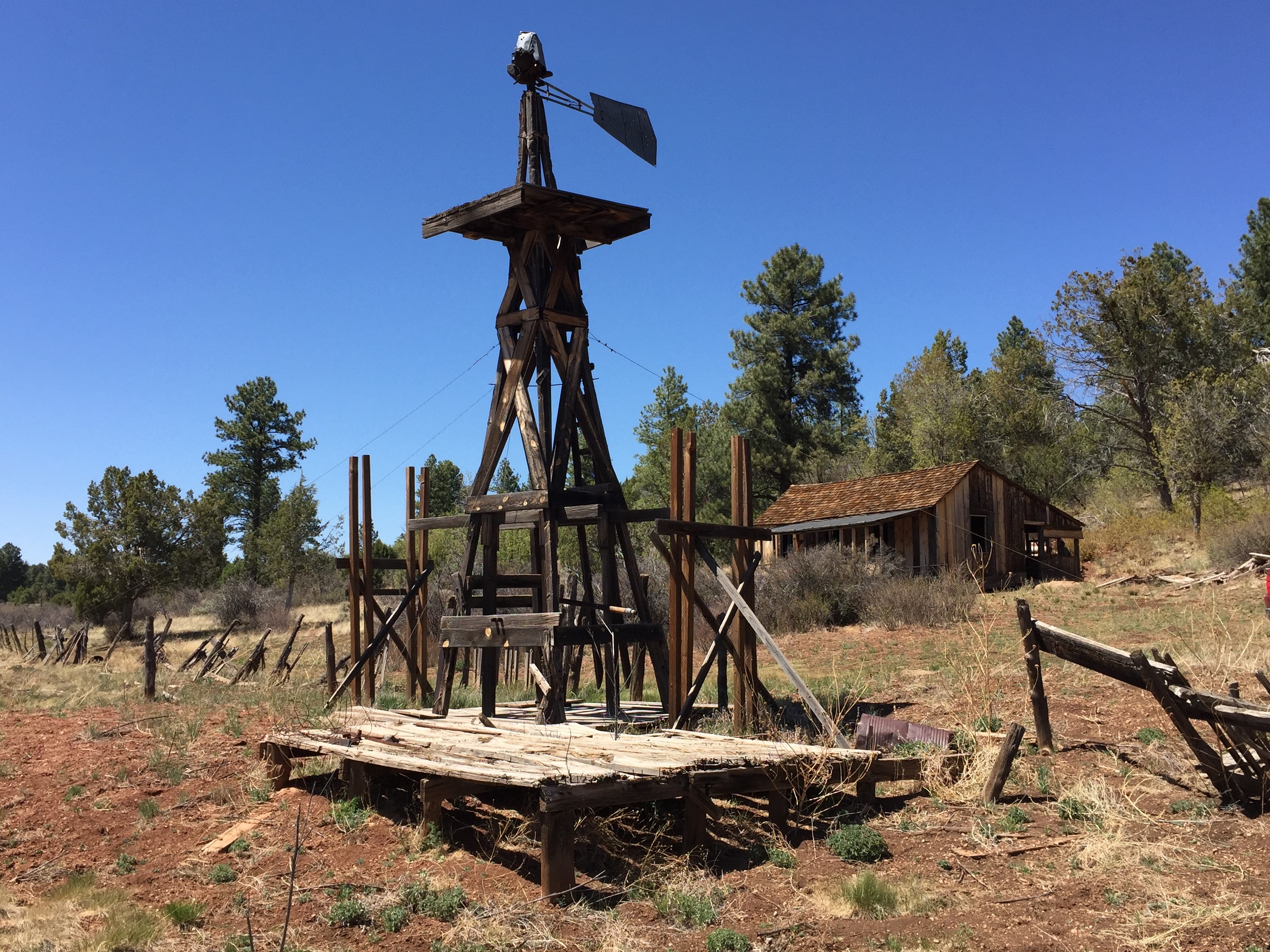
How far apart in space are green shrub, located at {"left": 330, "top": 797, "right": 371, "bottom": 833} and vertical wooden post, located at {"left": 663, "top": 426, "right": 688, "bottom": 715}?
314cm

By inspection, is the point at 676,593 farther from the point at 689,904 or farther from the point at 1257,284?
the point at 1257,284

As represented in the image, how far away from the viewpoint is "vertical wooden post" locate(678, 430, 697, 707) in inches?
399

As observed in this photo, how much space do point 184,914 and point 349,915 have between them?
1.24 meters

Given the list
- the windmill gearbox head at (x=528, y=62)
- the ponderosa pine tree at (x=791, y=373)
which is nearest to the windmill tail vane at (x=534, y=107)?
the windmill gearbox head at (x=528, y=62)

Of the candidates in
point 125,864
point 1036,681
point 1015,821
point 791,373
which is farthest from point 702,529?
point 791,373

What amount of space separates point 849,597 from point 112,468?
3173cm

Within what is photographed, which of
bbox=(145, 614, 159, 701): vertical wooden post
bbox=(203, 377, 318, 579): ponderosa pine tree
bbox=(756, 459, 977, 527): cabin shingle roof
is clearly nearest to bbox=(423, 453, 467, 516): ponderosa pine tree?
bbox=(203, 377, 318, 579): ponderosa pine tree

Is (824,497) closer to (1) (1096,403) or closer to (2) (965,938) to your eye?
(1) (1096,403)

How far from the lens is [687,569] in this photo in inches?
405

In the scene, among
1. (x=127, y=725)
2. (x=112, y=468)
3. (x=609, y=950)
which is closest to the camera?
(x=609, y=950)

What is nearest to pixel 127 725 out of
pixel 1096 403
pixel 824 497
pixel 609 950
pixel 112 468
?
pixel 609 950

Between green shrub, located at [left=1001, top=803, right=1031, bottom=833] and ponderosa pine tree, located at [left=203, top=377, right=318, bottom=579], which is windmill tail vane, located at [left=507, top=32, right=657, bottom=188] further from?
ponderosa pine tree, located at [left=203, top=377, right=318, bottom=579]

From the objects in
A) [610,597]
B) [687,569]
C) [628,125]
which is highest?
[628,125]

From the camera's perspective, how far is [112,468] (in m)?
42.3
